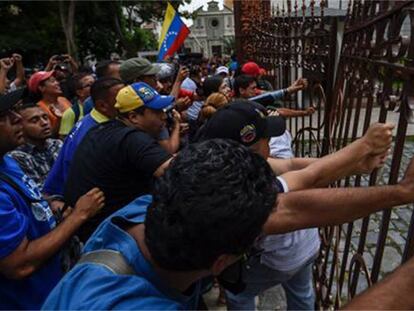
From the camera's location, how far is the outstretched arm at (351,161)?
152 cm

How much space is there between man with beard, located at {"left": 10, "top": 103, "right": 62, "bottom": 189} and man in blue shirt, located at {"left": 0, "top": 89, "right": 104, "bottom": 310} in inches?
30.0

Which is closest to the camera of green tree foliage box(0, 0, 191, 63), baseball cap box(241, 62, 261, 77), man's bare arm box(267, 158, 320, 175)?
man's bare arm box(267, 158, 320, 175)

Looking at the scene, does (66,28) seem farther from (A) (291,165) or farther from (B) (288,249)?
(B) (288,249)

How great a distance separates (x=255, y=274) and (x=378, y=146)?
97cm

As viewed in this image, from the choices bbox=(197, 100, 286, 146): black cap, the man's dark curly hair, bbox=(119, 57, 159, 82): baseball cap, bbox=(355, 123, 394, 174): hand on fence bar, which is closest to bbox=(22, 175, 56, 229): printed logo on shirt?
bbox=(197, 100, 286, 146): black cap

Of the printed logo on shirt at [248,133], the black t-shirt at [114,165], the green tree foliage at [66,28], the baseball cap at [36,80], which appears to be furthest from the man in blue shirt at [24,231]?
the green tree foliage at [66,28]

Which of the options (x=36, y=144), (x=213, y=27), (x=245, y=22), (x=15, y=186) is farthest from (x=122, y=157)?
(x=213, y=27)

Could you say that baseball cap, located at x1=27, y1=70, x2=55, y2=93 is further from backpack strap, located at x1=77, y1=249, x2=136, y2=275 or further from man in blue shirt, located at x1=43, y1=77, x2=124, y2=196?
backpack strap, located at x1=77, y1=249, x2=136, y2=275

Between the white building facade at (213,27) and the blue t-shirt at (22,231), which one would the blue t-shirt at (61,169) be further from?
the white building facade at (213,27)

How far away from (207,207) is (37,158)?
230 centimetres

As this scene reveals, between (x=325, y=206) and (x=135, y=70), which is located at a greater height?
(x=135, y=70)

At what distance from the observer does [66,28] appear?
1809 centimetres

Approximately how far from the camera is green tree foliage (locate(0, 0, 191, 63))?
795 inches

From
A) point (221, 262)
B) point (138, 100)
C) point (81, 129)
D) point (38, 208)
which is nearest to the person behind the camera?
point (221, 262)
